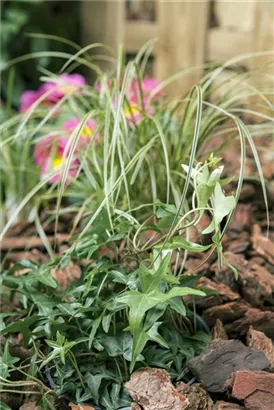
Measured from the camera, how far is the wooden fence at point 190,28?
271 centimetres

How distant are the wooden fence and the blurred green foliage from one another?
11.2 inches

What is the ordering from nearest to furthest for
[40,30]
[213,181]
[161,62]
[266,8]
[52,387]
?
[213,181]
[52,387]
[266,8]
[161,62]
[40,30]

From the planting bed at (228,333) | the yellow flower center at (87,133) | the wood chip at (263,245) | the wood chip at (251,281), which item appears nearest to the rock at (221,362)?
the planting bed at (228,333)

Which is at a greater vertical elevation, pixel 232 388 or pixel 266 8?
pixel 266 8

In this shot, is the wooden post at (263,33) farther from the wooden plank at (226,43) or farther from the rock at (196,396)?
the rock at (196,396)

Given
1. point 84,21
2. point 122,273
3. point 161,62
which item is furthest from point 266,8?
point 122,273

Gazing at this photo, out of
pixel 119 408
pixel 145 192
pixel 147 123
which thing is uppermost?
pixel 147 123

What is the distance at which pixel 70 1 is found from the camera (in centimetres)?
343

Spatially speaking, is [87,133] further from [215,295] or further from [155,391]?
[155,391]

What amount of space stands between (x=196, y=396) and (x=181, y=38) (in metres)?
2.00

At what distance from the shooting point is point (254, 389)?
1133mm

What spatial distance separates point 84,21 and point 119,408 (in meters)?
2.47

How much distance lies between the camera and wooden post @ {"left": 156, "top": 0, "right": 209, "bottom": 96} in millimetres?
2846

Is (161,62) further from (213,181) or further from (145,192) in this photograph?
(213,181)
